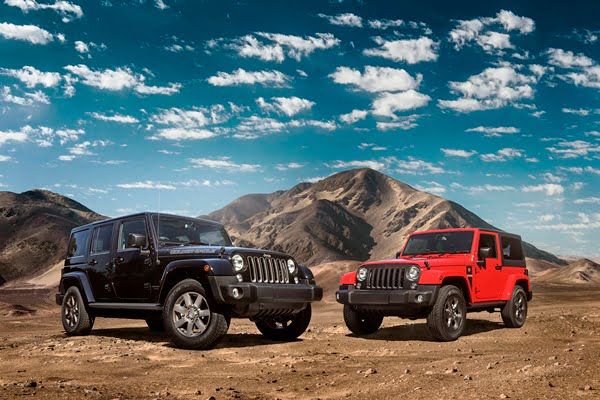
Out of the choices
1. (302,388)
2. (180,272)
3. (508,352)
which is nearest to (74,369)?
(180,272)

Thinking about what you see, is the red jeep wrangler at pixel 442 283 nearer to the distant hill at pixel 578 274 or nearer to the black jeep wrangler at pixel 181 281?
the black jeep wrangler at pixel 181 281

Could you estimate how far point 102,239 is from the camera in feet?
38.4

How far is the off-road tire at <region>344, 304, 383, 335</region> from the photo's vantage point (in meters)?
12.1

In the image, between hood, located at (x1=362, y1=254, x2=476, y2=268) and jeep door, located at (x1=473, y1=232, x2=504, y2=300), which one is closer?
hood, located at (x1=362, y1=254, x2=476, y2=268)

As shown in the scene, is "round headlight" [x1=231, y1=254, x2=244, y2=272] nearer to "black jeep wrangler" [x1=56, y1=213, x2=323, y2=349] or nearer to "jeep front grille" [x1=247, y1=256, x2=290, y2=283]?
"black jeep wrangler" [x1=56, y1=213, x2=323, y2=349]

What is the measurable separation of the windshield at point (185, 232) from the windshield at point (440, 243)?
13.1 ft

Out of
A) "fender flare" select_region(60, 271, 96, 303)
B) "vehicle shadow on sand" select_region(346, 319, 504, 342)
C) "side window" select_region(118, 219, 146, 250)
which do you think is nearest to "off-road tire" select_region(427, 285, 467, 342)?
"vehicle shadow on sand" select_region(346, 319, 504, 342)

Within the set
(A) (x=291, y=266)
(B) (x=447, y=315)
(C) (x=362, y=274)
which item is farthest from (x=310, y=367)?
(C) (x=362, y=274)

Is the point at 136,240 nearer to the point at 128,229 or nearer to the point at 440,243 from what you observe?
the point at 128,229

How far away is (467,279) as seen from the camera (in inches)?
455

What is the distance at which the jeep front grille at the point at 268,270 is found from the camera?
9.60 meters

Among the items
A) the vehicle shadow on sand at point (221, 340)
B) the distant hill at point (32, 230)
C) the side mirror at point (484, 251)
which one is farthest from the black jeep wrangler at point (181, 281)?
the distant hill at point (32, 230)

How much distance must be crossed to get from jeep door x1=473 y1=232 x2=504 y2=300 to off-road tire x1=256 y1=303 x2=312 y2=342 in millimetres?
3460

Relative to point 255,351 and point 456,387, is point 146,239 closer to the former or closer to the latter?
point 255,351
